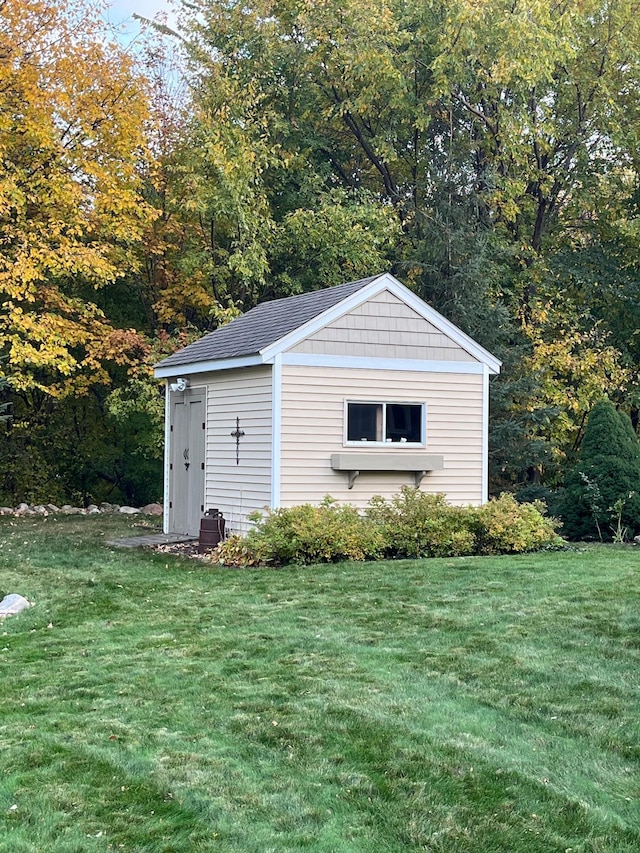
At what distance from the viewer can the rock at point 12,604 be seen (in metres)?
7.85

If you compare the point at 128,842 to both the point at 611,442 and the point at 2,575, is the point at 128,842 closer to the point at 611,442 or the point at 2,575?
the point at 2,575

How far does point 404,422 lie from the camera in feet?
41.8

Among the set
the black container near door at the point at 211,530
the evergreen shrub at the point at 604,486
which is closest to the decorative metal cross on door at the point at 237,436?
the black container near door at the point at 211,530

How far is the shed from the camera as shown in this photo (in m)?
12.0

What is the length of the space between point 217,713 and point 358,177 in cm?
2049

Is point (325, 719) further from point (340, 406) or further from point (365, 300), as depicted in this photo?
point (365, 300)

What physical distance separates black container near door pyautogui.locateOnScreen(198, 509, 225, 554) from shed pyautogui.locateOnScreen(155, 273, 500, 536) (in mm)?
297

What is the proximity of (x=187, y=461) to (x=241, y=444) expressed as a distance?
70.5 inches

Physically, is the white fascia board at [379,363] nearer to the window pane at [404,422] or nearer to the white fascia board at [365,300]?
the white fascia board at [365,300]

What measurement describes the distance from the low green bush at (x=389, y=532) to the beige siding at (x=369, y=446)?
350 mm

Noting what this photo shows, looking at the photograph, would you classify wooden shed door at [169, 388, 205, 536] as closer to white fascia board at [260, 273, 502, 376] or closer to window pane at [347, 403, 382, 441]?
white fascia board at [260, 273, 502, 376]

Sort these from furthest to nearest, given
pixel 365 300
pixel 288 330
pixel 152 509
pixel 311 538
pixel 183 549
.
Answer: pixel 152 509
pixel 365 300
pixel 183 549
pixel 288 330
pixel 311 538

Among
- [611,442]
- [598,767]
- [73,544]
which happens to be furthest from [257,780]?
[611,442]

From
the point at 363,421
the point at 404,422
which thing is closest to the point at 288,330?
A: the point at 363,421
